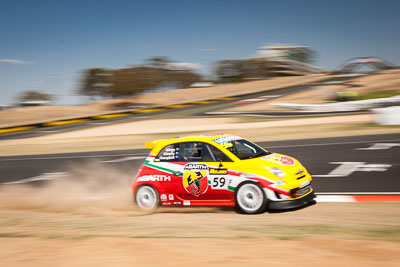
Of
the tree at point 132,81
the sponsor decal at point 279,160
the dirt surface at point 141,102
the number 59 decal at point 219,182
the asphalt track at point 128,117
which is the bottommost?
the number 59 decal at point 219,182

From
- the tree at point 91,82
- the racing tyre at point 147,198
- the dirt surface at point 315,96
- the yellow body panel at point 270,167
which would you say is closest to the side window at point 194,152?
the yellow body panel at point 270,167

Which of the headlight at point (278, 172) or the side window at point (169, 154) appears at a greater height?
the side window at point (169, 154)

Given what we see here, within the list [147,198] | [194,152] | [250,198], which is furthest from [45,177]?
[250,198]

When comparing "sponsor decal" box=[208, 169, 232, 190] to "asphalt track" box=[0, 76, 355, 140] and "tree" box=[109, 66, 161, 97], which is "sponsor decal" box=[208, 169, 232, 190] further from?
"tree" box=[109, 66, 161, 97]

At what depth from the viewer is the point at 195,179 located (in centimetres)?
818

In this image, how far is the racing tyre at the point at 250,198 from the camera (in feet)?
24.6

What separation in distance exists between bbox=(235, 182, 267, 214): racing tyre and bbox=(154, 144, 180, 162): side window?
145 cm

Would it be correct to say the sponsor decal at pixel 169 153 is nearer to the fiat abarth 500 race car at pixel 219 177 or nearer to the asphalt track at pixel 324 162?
the fiat abarth 500 race car at pixel 219 177

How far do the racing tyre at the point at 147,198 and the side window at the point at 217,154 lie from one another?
4.53ft

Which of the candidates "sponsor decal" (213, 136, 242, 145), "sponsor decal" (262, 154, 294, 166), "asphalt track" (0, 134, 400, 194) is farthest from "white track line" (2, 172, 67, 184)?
"sponsor decal" (262, 154, 294, 166)

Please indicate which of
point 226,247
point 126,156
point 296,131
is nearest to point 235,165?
point 226,247

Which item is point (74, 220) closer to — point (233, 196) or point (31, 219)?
point (31, 219)

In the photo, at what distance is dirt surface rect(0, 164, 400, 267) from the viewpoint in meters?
4.88

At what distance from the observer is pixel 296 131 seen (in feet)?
72.5
